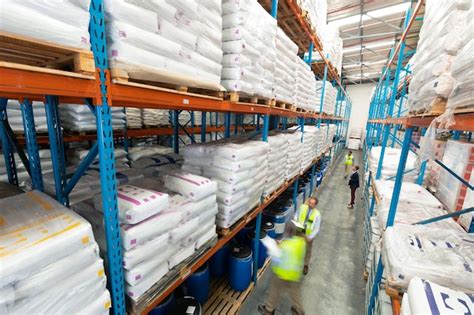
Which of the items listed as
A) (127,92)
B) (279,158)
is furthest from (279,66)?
(127,92)

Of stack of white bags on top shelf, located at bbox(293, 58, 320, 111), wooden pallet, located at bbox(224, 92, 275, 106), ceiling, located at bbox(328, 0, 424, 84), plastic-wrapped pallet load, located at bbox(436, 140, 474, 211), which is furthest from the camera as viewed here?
ceiling, located at bbox(328, 0, 424, 84)

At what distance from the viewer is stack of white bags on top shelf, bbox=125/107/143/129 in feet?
18.0

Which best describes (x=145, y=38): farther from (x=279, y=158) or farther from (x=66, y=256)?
(x=279, y=158)

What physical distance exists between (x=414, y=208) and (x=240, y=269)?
3233mm

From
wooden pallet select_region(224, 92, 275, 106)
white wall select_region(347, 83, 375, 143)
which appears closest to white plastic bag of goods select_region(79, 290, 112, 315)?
wooden pallet select_region(224, 92, 275, 106)

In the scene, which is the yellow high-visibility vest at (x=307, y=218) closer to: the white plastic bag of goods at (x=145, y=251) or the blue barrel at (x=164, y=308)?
the blue barrel at (x=164, y=308)

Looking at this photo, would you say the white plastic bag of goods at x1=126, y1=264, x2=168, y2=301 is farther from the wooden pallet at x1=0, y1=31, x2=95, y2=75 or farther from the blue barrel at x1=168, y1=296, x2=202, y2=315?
the wooden pallet at x1=0, y1=31, x2=95, y2=75

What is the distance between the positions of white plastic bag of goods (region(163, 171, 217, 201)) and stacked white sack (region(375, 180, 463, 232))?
286 cm

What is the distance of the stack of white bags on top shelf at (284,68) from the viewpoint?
402 centimetres

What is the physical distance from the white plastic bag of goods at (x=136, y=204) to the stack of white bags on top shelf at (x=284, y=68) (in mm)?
3144

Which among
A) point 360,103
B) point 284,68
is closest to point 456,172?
point 284,68

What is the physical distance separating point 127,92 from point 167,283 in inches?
70.7

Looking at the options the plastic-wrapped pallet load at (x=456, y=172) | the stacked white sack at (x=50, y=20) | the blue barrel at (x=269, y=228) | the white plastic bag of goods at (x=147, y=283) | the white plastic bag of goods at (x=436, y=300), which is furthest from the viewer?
the blue barrel at (x=269, y=228)

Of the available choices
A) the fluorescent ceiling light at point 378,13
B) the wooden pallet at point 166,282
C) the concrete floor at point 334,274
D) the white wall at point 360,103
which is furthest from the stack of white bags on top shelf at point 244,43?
the white wall at point 360,103
